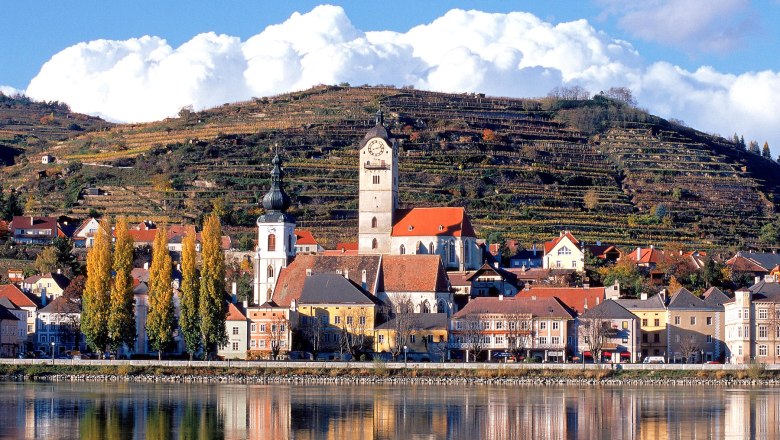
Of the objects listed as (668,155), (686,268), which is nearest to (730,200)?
(668,155)

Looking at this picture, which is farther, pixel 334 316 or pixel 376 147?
pixel 376 147

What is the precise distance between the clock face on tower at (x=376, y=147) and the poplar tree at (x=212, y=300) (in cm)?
2397

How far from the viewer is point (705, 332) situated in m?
85.4

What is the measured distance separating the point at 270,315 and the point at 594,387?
21837 mm

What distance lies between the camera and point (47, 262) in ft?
340

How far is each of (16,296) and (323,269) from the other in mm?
18807

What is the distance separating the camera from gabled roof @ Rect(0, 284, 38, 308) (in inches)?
3595

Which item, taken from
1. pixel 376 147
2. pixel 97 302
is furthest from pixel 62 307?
pixel 376 147

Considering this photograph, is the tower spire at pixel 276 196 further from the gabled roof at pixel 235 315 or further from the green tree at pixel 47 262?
the green tree at pixel 47 262

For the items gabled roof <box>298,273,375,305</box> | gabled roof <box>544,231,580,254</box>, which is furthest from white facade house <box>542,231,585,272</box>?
gabled roof <box>298,273,375,305</box>

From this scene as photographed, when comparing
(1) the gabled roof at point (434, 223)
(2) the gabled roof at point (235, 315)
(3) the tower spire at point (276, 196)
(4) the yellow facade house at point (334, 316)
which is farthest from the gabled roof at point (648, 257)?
(2) the gabled roof at point (235, 315)

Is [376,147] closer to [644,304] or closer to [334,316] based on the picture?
[334,316]

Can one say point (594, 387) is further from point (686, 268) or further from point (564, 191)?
point (564, 191)

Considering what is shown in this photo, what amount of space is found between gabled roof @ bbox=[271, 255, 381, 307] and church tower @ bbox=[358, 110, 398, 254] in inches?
375
